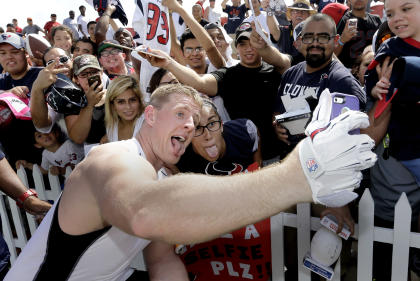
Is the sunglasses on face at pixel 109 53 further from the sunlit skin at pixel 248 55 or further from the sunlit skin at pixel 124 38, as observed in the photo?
the sunlit skin at pixel 248 55

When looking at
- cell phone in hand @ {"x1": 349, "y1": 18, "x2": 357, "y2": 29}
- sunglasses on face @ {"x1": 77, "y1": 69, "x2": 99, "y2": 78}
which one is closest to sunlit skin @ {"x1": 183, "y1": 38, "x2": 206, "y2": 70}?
sunglasses on face @ {"x1": 77, "y1": 69, "x2": 99, "y2": 78}

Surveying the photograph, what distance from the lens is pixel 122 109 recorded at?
10.5 ft

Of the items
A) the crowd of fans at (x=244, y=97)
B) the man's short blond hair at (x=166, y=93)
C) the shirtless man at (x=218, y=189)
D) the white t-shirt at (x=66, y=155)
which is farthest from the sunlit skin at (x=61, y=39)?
the shirtless man at (x=218, y=189)

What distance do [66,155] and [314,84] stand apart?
254cm

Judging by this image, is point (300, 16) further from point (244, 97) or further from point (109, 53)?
point (109, 53)

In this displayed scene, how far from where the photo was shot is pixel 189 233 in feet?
3.00

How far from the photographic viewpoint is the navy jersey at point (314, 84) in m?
2.50

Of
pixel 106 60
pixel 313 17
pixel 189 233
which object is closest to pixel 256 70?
pixel 313 17

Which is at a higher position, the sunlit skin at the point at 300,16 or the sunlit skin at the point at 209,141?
the sunlit skin at the point at 300,16

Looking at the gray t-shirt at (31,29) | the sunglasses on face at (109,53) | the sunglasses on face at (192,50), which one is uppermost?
the sunglasses on face at (109,53)

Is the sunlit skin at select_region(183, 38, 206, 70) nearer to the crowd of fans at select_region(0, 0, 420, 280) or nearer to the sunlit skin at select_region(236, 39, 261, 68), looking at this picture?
the crowd of fans at select_region(0, 0, 420, 280)

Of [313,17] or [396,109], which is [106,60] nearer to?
[313,17]

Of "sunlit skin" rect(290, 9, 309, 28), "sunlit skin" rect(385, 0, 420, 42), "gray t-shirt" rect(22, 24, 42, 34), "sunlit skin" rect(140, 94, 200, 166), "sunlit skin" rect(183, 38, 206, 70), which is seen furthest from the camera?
"gray t-shirt" rect(22, 24, 42, 34)

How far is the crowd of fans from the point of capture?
7.07ft
